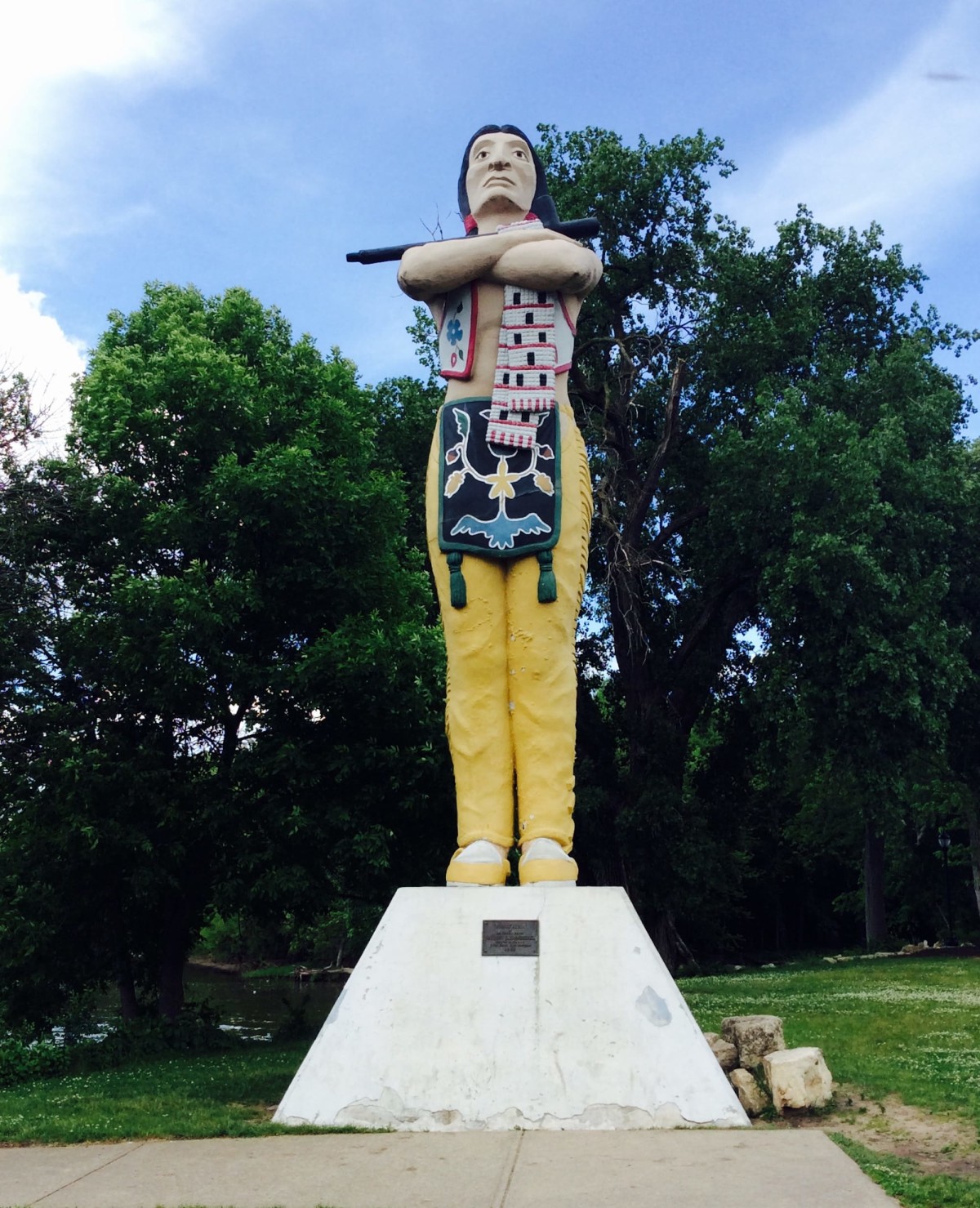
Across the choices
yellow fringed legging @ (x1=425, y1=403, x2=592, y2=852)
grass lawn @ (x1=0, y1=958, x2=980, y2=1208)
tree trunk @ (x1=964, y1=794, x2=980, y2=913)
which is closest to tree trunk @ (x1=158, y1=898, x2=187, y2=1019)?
grass lawn @ (x1=0, y1=958, x2=980, y2=1208)

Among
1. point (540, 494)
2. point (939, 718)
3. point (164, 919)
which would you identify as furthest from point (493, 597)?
point (939, 718)

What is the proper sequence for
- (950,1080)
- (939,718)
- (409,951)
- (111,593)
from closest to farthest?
1. (409,951)
2. (950,1080)
3. (111,593)
4. (939,718)

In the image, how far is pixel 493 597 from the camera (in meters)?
6.94

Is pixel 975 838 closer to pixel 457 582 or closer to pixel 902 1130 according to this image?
pixel 902 1130

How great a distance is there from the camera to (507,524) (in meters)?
6.91

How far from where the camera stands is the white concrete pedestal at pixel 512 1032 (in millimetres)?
5477

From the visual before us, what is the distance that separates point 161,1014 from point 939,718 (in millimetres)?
10066

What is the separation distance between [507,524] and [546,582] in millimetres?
406

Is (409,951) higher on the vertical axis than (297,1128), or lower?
higher

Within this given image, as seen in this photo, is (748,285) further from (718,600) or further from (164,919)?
(164,919)

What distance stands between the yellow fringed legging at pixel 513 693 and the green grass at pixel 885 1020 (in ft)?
7.80

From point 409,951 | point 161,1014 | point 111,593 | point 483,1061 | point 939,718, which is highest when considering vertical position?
point 111,593

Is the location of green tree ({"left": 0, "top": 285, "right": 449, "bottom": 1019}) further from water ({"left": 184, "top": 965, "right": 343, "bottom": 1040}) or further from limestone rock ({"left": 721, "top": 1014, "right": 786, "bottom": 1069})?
limestone rock ({"left": 721, "top": 1014, "right": 786, "bottom": 1069})

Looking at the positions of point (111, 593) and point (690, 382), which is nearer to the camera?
point (111, 593)
